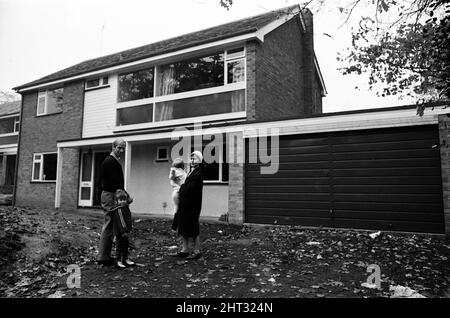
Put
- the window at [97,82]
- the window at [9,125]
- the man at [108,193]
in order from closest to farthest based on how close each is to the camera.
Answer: the man at [108,193] → the window at [97,82] → the window at [9,125]

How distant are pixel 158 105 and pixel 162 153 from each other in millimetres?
1710

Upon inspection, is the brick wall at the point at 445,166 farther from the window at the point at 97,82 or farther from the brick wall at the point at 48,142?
the brick wall at the point at 48,142

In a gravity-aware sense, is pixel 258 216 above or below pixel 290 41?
below

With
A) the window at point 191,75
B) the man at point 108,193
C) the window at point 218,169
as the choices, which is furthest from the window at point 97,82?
the man at point 108,193

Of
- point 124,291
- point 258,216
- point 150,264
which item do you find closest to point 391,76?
point 258,216

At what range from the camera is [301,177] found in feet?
27.4

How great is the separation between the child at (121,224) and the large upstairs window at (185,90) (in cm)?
603

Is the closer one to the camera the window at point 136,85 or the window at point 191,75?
the window at point 191,75

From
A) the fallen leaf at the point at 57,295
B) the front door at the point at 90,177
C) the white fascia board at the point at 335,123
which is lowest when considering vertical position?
the fallen leaf at the point at 57,295

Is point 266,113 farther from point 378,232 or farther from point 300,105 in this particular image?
point 378,232

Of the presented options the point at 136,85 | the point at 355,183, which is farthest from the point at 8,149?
the point at 355,183

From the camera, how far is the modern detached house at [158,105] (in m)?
10.7

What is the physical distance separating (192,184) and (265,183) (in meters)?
3.67

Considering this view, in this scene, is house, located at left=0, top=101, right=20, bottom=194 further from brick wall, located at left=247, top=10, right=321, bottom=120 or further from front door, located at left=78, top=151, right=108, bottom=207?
brick wall, located at left=247, top=10, right=321, bottom=120
